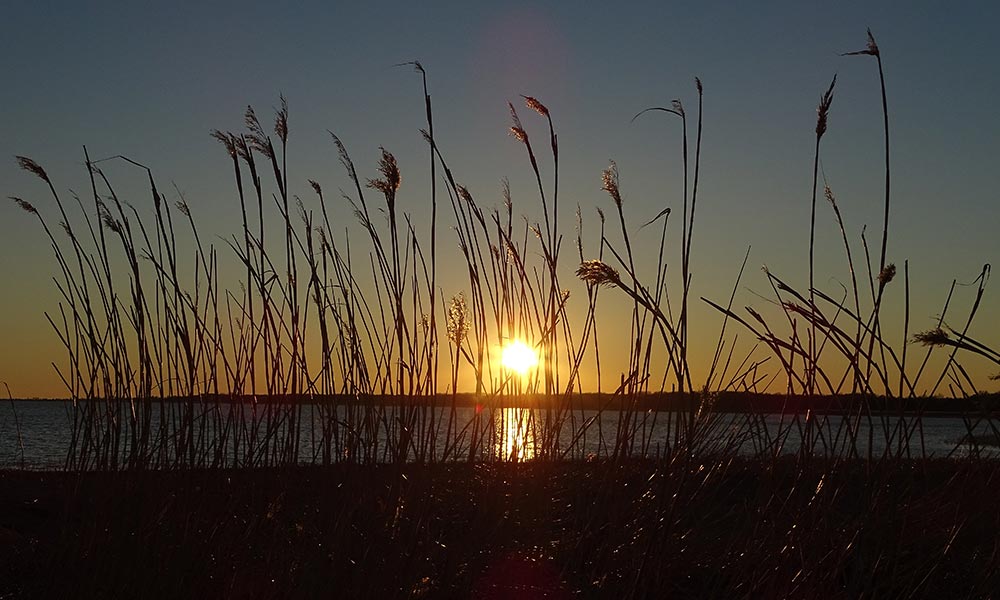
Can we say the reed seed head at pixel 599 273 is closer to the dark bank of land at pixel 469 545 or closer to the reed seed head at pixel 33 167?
the dark bank of land at pixel 469 545

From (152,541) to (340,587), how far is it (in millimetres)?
434

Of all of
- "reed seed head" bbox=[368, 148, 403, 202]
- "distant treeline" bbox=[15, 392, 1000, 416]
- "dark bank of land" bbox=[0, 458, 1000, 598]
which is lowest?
"dark bank of land" bbox=[0, 458, 1000, 598]

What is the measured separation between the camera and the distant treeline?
1.87 metres

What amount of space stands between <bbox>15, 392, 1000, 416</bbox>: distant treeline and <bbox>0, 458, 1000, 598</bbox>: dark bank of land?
14cm

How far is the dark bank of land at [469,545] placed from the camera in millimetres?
1860

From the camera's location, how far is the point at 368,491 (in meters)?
2.21

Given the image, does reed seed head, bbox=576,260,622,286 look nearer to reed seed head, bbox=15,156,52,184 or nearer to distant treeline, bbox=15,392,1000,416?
distant treeline, bbox=15,392,1000,416

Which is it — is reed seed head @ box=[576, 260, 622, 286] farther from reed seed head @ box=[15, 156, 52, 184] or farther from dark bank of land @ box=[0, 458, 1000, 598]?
reed seed head @ box=[15, 156, 52, 184]

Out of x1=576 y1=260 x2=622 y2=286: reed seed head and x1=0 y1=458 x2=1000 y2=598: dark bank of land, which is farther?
x1=0 y1=458 x2=1000 y2=598: dark bank of land

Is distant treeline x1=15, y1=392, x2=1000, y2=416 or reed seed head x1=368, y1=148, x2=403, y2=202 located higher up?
reed seed head x1=368, y1=148, x2=403, y2=202

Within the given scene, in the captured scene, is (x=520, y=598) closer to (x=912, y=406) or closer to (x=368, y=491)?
(x=368, y=491)

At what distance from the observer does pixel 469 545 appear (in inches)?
98.0

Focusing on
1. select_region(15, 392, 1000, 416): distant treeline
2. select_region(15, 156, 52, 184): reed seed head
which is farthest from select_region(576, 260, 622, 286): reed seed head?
select_region(15, 156, 52, 184): reed seed head

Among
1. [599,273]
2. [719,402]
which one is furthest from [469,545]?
[599,273]
